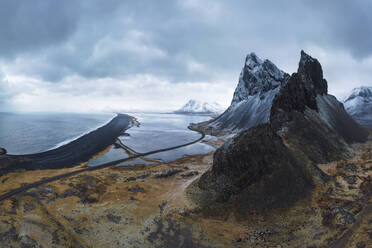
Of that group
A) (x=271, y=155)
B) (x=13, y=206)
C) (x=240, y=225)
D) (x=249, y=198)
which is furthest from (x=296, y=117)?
(x=13, y=206)

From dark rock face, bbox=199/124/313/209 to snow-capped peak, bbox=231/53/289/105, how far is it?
88.7m

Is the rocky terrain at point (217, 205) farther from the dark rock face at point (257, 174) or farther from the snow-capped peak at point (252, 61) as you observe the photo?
the snow-capped peak at point (252, 61)

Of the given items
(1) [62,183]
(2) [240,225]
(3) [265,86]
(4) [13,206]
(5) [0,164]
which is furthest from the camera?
(3) [265,86]

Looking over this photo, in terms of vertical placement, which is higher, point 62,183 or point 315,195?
point 315,195

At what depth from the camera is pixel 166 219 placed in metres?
21.0

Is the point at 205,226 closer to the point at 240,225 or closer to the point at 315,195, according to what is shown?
the point at 240,225

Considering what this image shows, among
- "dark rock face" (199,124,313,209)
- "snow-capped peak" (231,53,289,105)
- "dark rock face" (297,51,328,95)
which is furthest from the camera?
"snow-capped peak" (231,53,289,105)

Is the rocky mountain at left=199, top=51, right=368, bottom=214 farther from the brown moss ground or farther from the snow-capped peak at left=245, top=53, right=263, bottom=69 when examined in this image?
the snow-capped peak at left=245, top=53, right=263, bottom=69

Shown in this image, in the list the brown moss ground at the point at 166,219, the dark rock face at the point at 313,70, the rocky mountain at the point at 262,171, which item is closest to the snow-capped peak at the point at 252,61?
the dark rock face at the point at 313,70

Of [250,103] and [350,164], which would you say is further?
[250,103]

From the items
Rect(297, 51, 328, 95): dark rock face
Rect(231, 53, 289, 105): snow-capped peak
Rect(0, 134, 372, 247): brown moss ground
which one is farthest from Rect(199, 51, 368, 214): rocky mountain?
Rect(231, 53, 289, 105): snow-capped peak

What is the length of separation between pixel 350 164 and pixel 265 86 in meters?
79.9

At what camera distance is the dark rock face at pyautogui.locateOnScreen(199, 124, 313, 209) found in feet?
72.6

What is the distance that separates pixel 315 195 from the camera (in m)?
23.2
